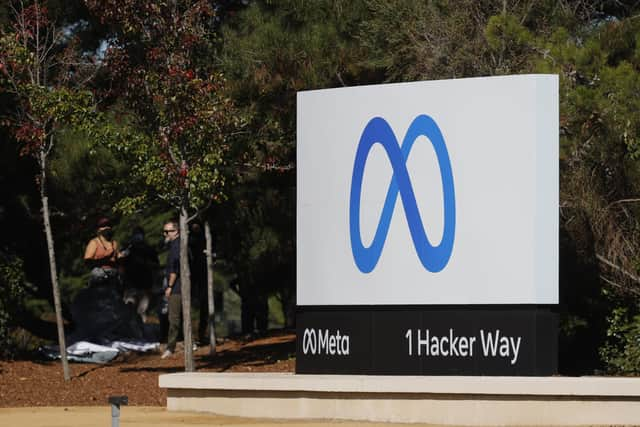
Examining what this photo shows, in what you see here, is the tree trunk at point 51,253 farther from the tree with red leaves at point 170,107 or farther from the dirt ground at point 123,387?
the tree with red leaves at point 170,107

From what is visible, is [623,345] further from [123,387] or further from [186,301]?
[123,387]

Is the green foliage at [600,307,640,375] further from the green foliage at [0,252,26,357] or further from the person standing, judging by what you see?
the green foliage at [0,252,26,357]

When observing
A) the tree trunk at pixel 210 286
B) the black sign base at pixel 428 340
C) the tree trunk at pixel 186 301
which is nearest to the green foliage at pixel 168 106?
the tree trunk at pixel 186 301

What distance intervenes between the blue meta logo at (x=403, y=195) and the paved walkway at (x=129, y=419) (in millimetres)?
1724

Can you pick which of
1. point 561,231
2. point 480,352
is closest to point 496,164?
point 480,352

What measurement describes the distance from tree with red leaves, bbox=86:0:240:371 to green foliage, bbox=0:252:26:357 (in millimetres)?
3253

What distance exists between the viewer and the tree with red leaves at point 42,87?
17.7 meters

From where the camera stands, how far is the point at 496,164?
44.7 feet

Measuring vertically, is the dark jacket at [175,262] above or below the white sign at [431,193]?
below

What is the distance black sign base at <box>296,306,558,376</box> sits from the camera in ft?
44.0

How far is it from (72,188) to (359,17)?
481 centimetres

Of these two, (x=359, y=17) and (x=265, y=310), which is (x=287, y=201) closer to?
(x=359, y=17)

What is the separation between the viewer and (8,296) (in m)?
20.3

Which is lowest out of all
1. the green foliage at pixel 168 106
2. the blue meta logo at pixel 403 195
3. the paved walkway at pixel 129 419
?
the paved walkway at pixel 129 419
